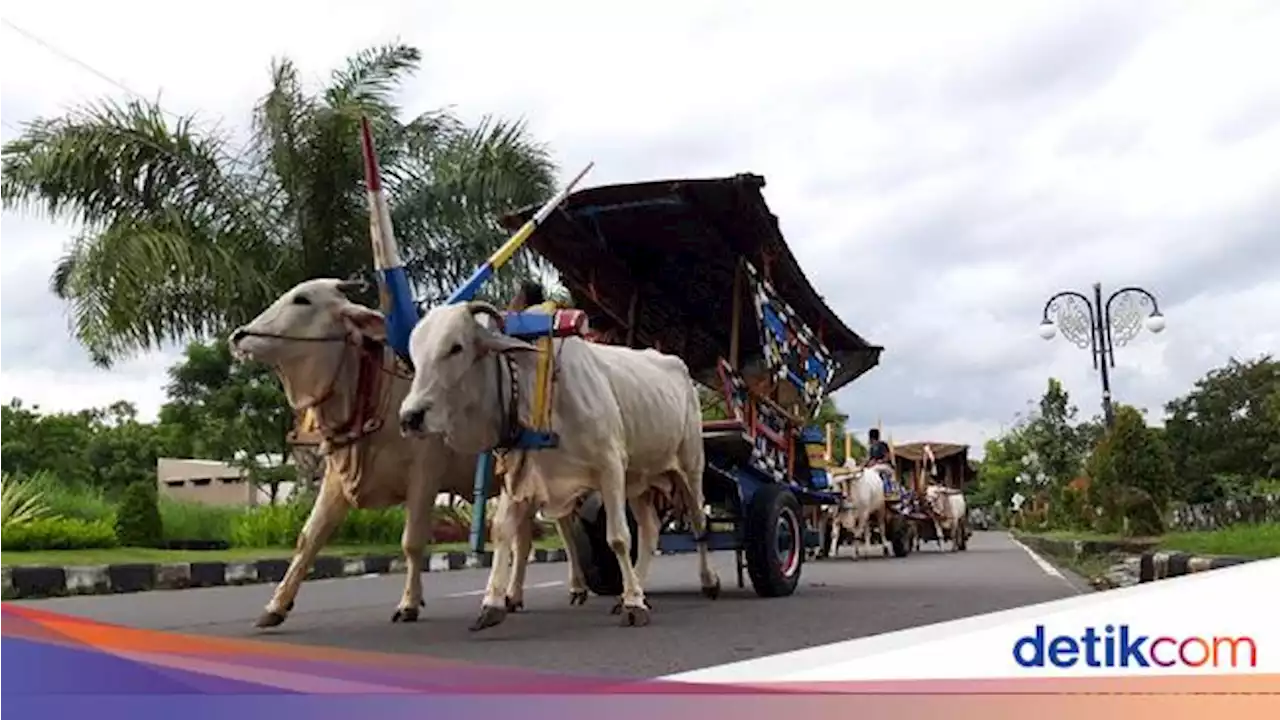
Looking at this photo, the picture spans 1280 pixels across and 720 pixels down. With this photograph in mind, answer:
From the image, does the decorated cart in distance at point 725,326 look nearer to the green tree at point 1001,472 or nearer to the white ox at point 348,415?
the white ox at point 348,415

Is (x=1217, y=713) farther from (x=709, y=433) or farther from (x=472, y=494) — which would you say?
(x=709, y=433)

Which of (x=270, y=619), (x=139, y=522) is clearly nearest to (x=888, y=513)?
(x=139, y=522)

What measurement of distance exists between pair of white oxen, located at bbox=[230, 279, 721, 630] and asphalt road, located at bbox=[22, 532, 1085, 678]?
11.3 inches

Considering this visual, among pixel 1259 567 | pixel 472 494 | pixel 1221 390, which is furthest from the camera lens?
pixel 1221 390

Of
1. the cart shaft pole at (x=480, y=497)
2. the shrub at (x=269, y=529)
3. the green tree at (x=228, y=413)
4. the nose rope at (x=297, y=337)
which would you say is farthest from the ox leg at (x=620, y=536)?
the shrub at (x=269, y=529)

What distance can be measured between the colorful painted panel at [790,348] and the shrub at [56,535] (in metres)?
7.93

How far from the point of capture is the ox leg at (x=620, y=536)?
584 centimetres

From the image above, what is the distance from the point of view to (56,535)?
12797 millimetres

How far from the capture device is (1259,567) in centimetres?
266

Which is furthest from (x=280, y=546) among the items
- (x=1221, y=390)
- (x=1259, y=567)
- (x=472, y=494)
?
(x=1221, y=390)

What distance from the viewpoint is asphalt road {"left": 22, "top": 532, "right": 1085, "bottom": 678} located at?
448 cm

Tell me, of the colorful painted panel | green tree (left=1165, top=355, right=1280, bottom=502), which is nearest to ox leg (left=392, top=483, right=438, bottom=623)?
the colorful painted panel

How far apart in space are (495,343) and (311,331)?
891 millimetres

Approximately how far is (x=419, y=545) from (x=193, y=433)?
76.1 feet
